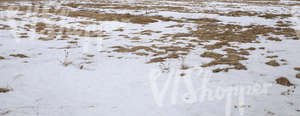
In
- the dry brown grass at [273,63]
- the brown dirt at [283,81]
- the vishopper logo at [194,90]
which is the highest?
the dry brown grass at [273,63]

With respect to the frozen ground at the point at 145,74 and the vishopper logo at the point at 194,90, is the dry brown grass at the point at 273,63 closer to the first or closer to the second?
the frozen ground at the point at 145,74

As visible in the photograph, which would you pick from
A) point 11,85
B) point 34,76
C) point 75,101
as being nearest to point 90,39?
point 34,76

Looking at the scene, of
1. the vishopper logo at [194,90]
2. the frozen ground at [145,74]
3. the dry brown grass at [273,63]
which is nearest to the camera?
the frozen ground at [145,74]

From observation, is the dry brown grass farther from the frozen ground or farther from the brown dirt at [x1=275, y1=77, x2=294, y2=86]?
the brown dirt at [x1=275, y1=77, x2=294, y2=86]

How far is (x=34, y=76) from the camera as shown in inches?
278

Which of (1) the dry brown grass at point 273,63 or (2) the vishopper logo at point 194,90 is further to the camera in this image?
(1) the dry brown grass at point 273,63

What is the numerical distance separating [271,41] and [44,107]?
38.6 feet

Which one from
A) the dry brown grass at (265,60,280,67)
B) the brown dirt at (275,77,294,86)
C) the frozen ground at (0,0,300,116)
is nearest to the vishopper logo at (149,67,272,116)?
the frozen ground at (0,0,300,116)

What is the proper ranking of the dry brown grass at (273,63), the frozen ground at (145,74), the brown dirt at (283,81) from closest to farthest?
the frozen ground at (145,74), the brown dirt at (283,81), the dry brown grass at (273,63)

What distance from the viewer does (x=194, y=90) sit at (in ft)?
20.1

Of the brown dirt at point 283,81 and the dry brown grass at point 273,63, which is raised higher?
the dry brown grass at point 273,63

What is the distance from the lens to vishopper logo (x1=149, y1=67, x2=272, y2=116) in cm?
554

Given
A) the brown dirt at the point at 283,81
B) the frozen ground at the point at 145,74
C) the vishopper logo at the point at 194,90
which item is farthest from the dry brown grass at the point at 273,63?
the vishopper logo at the point at 194,90

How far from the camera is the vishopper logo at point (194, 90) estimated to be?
5543mm
